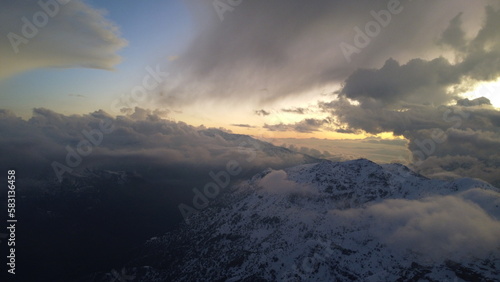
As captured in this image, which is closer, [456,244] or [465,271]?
[465,271]

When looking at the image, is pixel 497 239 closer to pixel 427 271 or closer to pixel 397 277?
pixel 427 271

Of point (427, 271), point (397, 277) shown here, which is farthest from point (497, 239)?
point (397, 277)

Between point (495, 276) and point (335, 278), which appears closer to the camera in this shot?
point (495, 276)

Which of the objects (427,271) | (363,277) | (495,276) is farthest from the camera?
(363,277)

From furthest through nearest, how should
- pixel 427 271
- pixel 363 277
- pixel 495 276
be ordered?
pixel 363 277 < pixel 427 271 < pixel 495 276

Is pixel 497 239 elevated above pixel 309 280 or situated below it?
above

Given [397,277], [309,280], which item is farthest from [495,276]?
[309,280]

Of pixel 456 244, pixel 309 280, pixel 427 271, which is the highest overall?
pixel 456 244

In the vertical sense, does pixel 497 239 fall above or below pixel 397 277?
above

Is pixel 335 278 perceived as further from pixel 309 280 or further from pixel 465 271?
pixel 465 271
